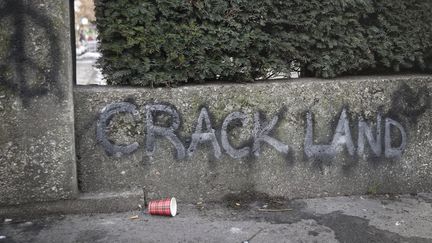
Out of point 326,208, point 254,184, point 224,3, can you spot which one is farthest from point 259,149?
point 224,3

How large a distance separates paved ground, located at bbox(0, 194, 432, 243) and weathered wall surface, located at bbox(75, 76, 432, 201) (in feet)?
0.63

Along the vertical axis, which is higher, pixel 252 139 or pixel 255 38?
pixel 255 38

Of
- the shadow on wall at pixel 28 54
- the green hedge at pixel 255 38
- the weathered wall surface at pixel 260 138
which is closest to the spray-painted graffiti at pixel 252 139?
the weathered wall surface at pixel 260 138

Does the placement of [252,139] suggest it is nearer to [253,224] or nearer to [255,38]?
[253,224]

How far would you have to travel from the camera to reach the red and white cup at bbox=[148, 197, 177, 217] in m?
3.82

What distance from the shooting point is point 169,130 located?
3959mm

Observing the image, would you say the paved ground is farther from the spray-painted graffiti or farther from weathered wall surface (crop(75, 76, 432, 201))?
the spray-painted graffiti

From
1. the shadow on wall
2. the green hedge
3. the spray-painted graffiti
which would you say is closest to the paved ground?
the spray-painted graffiti

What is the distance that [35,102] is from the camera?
11.8ft

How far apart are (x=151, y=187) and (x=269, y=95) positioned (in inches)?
53.2

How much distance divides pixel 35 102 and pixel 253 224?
2.03 meters

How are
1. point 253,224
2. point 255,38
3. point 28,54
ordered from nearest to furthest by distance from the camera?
1. point 28,54
2. point 253,224
3. point 255,38

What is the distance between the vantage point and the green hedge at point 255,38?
3846mm

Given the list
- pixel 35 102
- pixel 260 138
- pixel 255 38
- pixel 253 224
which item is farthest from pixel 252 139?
pixel 35 102
